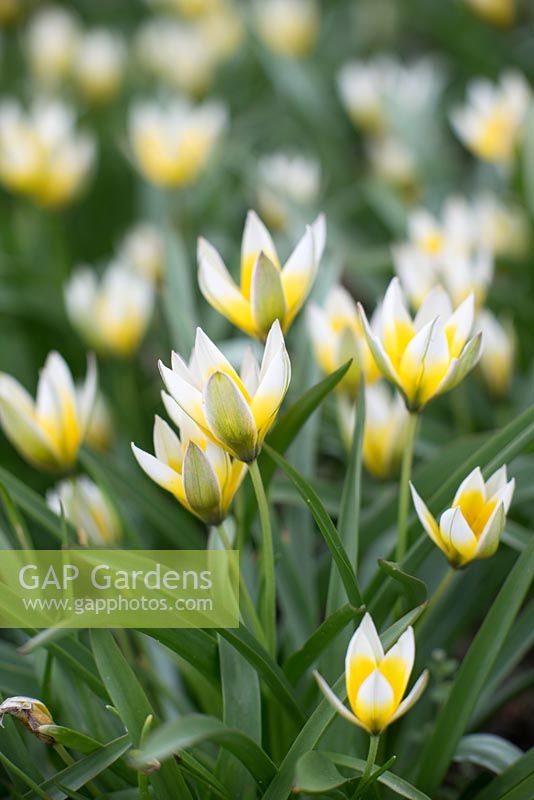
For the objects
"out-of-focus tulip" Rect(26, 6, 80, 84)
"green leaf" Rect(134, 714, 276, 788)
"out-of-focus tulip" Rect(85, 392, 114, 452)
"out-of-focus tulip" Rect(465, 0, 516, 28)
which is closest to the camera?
"green leaf" Rect(134, 714, 276, 788)

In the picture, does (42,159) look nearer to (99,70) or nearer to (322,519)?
(99,70)

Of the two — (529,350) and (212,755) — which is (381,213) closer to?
(529,350)

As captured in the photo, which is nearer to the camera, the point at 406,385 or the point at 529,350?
the point at 406,385

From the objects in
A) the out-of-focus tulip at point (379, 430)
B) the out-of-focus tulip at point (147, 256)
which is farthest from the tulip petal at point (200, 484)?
the out-of-focus tulip at point (147, 256)

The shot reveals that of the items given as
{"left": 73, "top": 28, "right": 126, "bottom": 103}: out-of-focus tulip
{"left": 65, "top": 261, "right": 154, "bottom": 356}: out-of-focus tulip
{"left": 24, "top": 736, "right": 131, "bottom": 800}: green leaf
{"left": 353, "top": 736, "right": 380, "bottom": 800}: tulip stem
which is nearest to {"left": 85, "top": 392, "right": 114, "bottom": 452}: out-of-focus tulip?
{"left": 65, "top": 261, "right": 154, "bottom": 356}: out-of-focus tulip

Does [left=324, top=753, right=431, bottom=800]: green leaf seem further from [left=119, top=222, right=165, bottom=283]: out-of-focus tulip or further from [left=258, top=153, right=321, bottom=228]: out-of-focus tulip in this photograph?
[left=258, top=153, right=321, bottom=228]: out-of-focus tulip

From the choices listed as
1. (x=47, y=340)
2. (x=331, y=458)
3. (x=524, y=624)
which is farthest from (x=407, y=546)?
(x=47, y=340)
